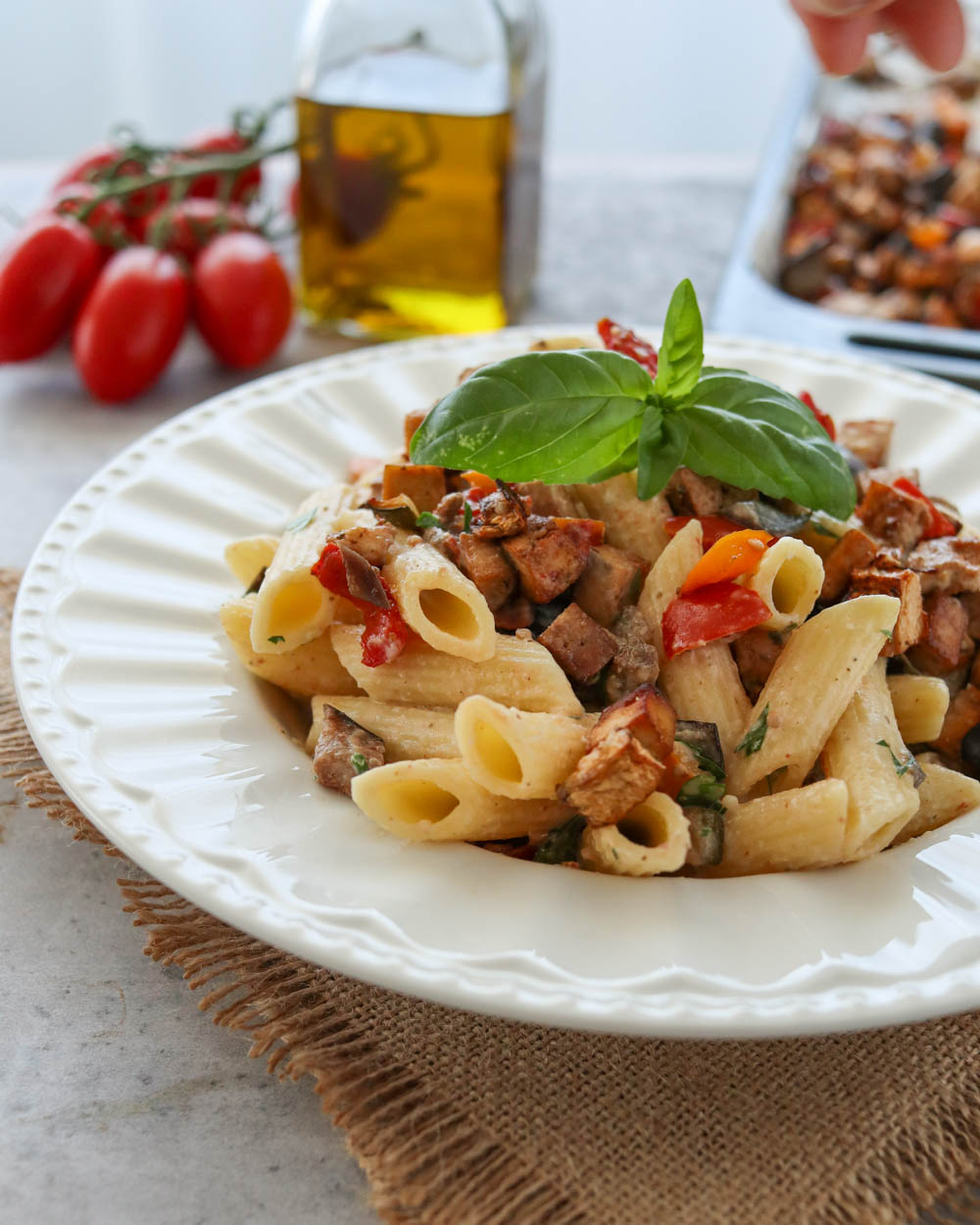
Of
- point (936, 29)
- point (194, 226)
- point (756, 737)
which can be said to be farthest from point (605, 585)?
point (194, 226)

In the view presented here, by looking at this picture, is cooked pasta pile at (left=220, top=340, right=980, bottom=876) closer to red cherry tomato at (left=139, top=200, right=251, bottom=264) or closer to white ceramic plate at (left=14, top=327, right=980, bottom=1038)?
white ceramic plate at (left=14, top=327, right=980, bottom=1038)

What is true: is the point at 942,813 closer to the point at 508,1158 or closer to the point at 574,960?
the point at 574,960

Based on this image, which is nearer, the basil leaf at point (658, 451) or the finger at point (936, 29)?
the basil leaf at point (658, 451)

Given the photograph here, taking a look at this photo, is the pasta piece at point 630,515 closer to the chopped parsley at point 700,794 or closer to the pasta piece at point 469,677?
the pasta piece at point 469,677

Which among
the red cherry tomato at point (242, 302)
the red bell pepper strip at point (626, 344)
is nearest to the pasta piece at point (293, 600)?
the red bell pepper strip at point (626, 344)

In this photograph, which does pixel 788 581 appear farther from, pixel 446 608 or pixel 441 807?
pixel 441 807

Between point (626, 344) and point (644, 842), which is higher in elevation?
point (626, 344)

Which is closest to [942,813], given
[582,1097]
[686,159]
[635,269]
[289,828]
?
[582,1097]
